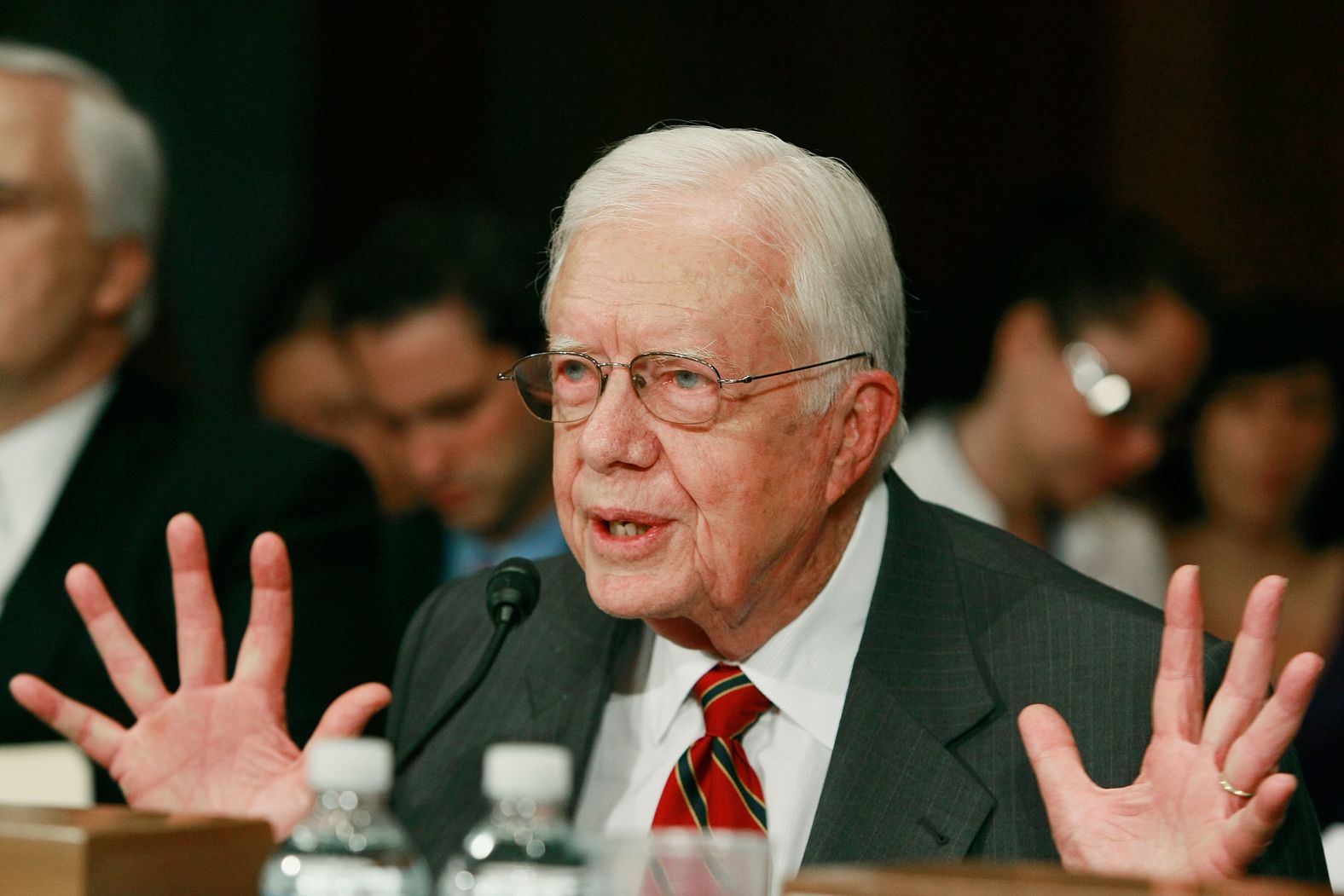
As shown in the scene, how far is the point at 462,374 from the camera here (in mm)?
3709

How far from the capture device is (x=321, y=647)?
2.66m

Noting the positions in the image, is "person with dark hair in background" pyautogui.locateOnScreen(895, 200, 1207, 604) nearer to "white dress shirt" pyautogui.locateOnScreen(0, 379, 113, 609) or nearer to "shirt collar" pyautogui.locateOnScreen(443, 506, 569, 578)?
"shirt collar" pyautogui.locateOnScreen(443, 506, 569, 578)

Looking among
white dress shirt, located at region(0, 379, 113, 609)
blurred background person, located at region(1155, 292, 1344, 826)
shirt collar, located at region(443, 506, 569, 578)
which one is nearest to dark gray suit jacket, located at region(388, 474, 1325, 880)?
white dress shirt, located at region(0, 379, 113, 609)

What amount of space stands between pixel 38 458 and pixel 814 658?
160cm

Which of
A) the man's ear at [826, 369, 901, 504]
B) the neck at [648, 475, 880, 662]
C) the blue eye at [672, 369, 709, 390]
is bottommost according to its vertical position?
the neck at [648, 475, 880, 662]

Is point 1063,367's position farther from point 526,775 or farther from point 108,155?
point 526,775

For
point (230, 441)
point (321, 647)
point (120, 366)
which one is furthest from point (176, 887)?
point (120, 366)

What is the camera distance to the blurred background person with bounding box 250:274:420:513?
4141 mm

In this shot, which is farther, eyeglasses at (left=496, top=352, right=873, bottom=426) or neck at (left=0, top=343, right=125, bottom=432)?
neck at (left=0, top=343, right=125, bottom=432)

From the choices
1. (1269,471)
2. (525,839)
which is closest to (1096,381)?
(1269,471)

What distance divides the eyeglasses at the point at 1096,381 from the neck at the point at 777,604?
175 cm

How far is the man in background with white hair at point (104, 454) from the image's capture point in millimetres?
2684

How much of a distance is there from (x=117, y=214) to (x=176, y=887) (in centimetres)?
198

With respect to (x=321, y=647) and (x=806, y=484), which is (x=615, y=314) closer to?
(x=806, y=484)
